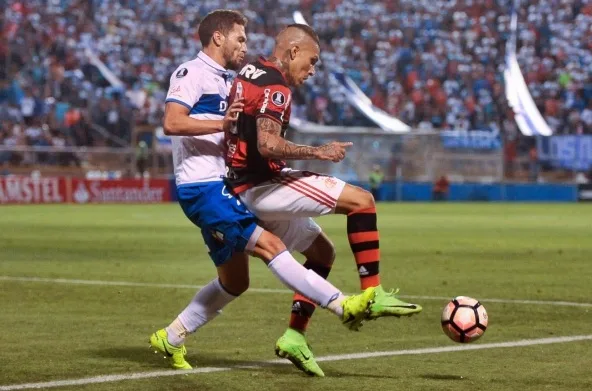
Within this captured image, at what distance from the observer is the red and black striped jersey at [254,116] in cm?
655

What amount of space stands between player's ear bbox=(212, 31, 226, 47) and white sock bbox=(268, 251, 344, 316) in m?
1.40

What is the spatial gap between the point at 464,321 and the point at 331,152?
51.3 inches

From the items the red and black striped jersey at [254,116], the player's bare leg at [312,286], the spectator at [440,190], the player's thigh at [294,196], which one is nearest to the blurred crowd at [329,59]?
the spectator at [440,190]

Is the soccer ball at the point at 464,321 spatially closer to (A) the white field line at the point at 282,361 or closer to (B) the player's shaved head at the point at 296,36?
(A) the white field line at the point at 282,361

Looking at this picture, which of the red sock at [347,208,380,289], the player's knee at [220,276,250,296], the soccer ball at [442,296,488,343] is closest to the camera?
the red sock at [347,208,380,289]

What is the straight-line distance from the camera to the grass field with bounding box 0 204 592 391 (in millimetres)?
6633

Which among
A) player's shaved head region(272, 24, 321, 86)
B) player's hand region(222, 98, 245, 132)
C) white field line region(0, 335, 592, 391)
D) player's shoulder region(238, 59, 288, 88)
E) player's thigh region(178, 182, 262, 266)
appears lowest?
white field line region(0, 335, 592, 391)

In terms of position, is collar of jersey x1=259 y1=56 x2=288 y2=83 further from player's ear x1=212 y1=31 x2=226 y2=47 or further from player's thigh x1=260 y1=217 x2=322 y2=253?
player's thigh x1=260 y1=217 x2=322 y2=253

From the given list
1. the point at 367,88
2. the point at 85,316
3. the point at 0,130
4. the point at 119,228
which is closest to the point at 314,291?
the point at 85,316

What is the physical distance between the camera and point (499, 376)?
663 centimetres

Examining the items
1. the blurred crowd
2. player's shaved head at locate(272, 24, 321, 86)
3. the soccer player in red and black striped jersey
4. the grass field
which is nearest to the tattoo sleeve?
the soccer player in red and black striped jersey

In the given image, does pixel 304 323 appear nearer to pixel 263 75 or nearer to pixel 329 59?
pixel 263 75

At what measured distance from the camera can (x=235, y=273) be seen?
7102 millimetres

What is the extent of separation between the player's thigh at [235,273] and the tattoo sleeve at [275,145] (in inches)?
34.1
